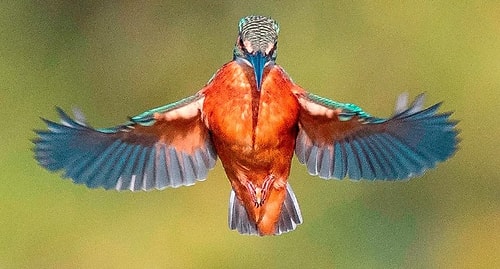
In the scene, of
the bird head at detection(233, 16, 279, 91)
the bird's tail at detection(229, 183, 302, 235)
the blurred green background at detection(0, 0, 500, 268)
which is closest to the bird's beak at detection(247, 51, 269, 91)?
the bird head at detection(233, 16, 279, 91)

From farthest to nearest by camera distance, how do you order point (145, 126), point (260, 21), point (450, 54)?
point (450, 54), point (145, 126), point (260, 21)

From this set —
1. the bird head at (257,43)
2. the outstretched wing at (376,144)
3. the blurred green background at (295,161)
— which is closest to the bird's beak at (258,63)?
the bird head at (257,43)

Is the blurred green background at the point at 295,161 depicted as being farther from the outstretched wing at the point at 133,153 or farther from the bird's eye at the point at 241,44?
the bird's eye at the point at 241,44

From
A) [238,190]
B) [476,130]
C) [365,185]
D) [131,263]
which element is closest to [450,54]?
[476,130]

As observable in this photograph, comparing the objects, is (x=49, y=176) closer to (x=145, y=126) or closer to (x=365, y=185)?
(x=365, y=185)

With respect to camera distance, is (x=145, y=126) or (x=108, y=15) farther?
(x=108, y=15)

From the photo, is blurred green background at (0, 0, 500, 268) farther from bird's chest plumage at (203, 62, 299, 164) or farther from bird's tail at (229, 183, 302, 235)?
bird's chest plumage at (203, 62, 299, 164)
